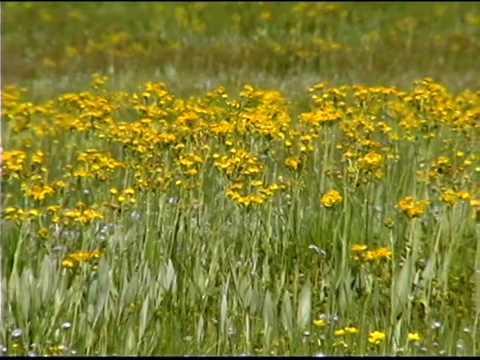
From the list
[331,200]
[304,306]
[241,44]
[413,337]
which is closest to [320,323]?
[304,306]

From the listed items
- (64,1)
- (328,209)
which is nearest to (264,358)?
(328,209)

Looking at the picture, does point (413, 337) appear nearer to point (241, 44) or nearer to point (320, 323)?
point (320, 323)

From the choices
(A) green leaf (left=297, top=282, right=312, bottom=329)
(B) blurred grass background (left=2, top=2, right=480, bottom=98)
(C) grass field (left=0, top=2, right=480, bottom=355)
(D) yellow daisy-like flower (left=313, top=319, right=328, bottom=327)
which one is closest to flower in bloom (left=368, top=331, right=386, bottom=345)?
(C) grass field (left=0, top=2, right=480, bottom=355)

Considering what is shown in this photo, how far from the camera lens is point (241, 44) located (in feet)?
36.8

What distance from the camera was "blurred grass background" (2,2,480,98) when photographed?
9055 millimetres

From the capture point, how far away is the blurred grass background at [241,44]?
905 centimetres

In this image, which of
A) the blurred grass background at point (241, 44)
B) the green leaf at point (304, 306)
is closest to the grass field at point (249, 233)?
the green leaf at point (304, 306)

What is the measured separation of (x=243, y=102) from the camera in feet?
13.6

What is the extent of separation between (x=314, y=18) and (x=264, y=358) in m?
11.7

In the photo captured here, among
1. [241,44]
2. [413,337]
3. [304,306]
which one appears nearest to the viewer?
[413,337]

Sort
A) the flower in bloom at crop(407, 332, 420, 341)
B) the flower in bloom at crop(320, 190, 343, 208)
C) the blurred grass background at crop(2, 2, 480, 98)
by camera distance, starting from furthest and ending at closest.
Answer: the blurred grass background at crop(2, 2, 480, 98), the flower in bloom at crop(320, 190, 343, 208), the flower in bloom at crop(407, 332, 420, 341)

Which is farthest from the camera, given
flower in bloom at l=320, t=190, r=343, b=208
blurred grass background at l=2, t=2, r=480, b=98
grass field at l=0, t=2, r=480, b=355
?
blurred grass background at l=2, t=2, r=480, b=98

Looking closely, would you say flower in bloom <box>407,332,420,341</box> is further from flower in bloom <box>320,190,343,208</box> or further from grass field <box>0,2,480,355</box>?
flower in bloom <box>320,190,343,208</box>

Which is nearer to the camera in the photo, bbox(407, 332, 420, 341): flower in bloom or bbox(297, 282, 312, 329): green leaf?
bbox(407, 332, 420, 341): flower in bloom
